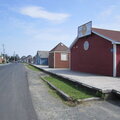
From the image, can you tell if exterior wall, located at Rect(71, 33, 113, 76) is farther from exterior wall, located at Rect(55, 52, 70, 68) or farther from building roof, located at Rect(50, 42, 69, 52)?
building roof, located at Rect(50, 42, 69, 52)

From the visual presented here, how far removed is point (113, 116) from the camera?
5566mm

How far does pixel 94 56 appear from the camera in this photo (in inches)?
708

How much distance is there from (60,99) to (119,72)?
28.9 ft

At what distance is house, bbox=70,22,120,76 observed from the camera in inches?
599

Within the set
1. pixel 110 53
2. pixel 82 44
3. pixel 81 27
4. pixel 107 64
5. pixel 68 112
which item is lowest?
pixel 68 112

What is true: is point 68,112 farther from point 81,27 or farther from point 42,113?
point 81,27

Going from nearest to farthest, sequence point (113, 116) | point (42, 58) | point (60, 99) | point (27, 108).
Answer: point (113, 116) → point (27, 108) → point (60, 99) → point (42, 58)

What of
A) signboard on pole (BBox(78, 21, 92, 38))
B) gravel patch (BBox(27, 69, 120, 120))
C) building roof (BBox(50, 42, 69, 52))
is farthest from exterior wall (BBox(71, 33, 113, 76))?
building roof (BBox(50, 42, 69, 52))

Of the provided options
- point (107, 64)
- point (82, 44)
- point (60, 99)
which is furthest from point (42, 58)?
point (60, 99)

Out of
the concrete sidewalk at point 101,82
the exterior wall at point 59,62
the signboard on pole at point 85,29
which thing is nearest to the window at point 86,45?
the signboard on pole at point 85,29

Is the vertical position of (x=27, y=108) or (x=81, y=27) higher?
(x=81, y=27)

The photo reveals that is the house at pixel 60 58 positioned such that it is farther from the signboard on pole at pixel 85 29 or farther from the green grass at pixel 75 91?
the green grass at pixel 75 91

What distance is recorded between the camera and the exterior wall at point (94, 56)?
15.9 metres

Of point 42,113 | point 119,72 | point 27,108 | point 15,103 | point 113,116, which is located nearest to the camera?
point 113,116
